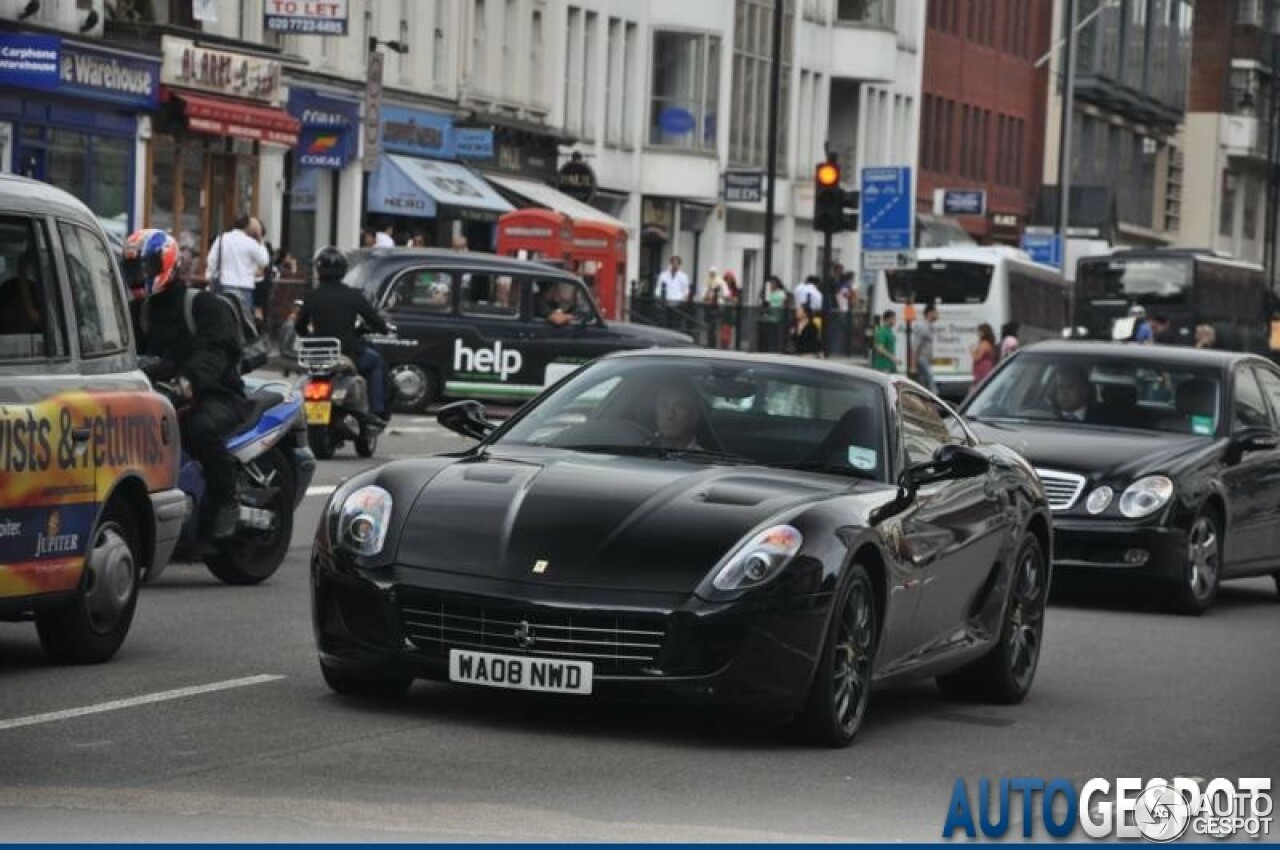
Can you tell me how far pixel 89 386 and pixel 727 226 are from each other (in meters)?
65.4

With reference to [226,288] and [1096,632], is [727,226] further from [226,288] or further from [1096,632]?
[1096,632]

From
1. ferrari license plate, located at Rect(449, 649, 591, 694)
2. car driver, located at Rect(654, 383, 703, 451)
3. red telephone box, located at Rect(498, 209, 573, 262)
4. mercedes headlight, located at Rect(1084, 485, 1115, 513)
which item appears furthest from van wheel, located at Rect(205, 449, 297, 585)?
red telephone box, located at Rect(498, 209, 573, 262)

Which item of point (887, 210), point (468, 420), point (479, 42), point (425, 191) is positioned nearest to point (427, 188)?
point (425, 191)

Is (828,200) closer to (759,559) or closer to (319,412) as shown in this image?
(319,412)

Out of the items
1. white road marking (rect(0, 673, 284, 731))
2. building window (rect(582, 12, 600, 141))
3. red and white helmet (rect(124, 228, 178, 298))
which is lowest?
white road marking (rect(0, 673, 284, 731))

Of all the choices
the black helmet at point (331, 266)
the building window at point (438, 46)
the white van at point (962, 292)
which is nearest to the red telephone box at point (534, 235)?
the building window at point (438, 46)

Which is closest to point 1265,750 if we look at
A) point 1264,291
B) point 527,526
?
point 527,526

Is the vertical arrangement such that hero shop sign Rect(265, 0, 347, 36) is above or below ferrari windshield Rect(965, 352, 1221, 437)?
above

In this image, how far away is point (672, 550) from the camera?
1102 cm

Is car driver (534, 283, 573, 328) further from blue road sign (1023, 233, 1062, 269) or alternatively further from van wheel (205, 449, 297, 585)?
blue road sign (1023, 233, 1062, 269)

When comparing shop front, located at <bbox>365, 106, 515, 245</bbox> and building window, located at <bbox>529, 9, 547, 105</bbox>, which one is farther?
building window, located at <bbox>529, 9, 547, 105</bbox>

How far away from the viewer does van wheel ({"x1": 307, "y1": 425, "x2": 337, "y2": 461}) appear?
28469 mm

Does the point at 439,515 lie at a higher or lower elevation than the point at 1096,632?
higher

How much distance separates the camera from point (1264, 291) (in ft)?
276
